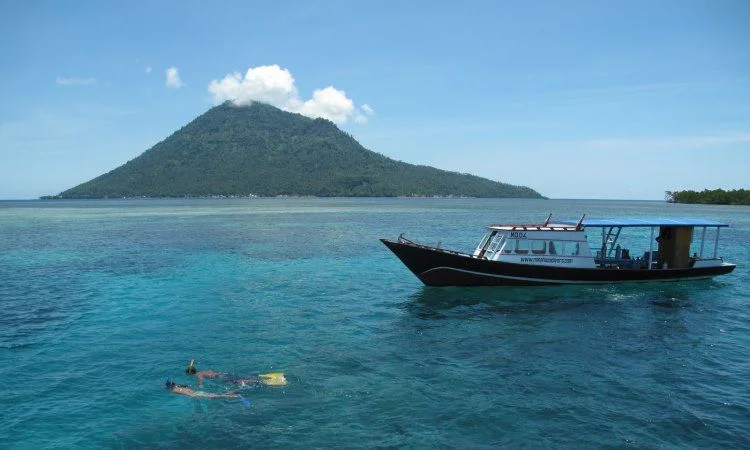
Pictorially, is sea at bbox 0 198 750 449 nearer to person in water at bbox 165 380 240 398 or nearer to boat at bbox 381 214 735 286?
person in water at bbox 165 380 240 398

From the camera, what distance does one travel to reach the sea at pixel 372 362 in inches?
503

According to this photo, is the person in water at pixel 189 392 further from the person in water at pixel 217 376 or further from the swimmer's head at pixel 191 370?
the swimmer's head at pixel 191 370

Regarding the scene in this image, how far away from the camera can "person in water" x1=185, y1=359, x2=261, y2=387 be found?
50.4 feet

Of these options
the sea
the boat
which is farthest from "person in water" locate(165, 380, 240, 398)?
the boat

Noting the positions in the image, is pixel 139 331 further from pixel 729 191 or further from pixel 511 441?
pixel 729 191

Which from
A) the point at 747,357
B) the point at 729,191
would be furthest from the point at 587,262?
the point at 729,191

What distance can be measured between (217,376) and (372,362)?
5.21 meters

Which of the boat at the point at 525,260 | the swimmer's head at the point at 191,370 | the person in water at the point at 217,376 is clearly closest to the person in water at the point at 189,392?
the person in water at the point at 217,376

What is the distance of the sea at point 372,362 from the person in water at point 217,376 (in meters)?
0.30


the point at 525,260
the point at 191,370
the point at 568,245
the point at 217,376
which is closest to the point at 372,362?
the point at 217,376

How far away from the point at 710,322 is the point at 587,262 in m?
7.39

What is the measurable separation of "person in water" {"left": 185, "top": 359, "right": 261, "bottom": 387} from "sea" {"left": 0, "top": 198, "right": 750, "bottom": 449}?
30 cm

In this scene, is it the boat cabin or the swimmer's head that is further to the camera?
the boat cabin

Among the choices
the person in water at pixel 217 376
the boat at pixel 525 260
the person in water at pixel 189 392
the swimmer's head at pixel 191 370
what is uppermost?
the boat at pixel 525 260
